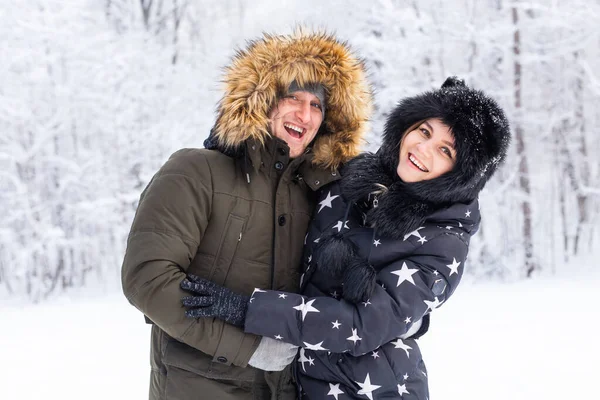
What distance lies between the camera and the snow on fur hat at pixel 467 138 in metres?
1.97

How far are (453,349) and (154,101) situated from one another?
848 centimetres

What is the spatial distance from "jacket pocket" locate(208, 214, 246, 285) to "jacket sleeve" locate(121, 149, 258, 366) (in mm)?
89

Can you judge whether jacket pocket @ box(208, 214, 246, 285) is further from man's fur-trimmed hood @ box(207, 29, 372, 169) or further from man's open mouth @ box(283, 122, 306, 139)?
man's open mouth @ box(283, 122, 306, 139)

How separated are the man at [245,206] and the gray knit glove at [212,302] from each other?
0.03 metres

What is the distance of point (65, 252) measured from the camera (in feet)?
42.4

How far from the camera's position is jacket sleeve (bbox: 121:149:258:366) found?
1.78m

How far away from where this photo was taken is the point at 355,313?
1.84 m

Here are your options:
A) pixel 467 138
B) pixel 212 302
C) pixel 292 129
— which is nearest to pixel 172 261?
pixel 212 302

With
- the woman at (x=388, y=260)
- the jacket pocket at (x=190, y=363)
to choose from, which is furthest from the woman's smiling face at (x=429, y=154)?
the jacket pocket at (x=190, y=363)

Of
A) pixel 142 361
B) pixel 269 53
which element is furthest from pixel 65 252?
pixel 269 53

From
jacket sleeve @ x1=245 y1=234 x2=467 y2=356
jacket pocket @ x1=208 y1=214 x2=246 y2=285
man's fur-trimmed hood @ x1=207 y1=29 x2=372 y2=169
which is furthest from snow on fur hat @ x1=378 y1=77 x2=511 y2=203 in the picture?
jacket pocket @ x1=208 y1=214 x2=246 y2=285

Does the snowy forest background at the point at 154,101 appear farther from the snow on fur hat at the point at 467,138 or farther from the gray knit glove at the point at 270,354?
the gray knit glove at the point at 270,354

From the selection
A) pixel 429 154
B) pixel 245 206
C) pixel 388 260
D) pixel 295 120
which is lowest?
pixel 388 260

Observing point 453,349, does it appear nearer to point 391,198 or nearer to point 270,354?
point 391,198
